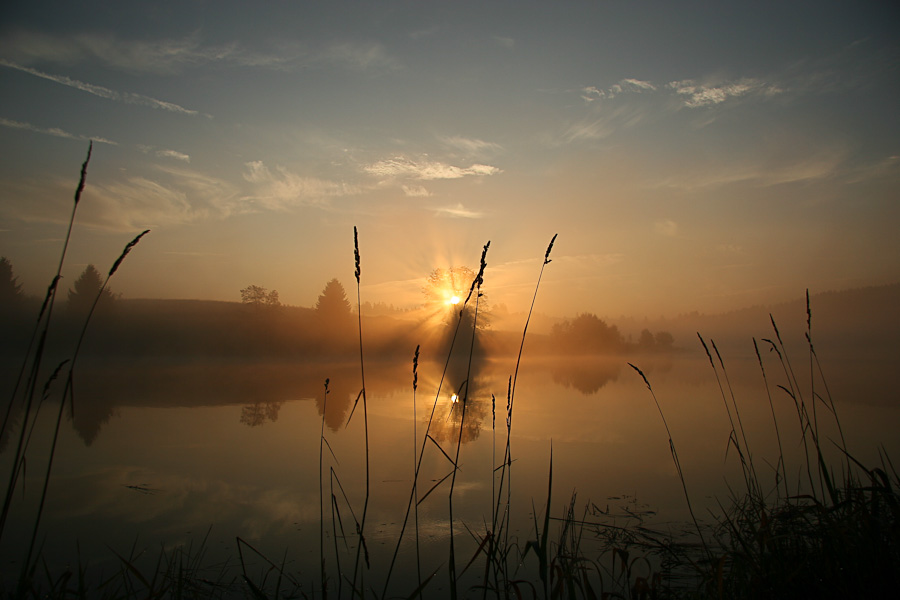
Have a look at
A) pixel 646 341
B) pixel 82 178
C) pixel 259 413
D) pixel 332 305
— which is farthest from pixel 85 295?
pixel 646 341

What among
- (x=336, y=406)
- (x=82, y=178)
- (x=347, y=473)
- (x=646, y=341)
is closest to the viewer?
(x=82, y=178)

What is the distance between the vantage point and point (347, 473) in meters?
5.41

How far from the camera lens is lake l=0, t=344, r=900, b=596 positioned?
3.44 m

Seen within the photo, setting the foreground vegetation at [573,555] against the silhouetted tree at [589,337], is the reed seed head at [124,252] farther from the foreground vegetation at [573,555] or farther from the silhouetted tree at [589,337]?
the silhouetted tree at [589,337]

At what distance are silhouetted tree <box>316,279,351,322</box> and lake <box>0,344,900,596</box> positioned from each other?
37.6 meters

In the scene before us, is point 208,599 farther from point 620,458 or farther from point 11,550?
point 620,458

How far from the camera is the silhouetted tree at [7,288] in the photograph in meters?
41.9

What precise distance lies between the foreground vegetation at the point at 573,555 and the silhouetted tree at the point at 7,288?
2018 inches

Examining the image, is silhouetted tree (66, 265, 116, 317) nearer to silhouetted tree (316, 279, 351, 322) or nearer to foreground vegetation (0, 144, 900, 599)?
silhouetted tree (316, 279, 351, 322)

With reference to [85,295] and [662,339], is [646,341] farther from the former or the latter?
[85,295]

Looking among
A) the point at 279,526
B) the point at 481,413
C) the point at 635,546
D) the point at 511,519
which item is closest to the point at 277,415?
the point at 481,413

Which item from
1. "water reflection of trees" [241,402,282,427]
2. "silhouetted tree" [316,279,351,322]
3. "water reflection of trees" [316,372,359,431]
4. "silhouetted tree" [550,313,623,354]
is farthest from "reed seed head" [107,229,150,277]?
"silhouetted tree" [550,313,623,354]

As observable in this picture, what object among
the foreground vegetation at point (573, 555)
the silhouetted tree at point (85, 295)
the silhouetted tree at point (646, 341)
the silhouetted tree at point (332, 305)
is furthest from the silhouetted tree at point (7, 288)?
the silhouetted tree at point (646, 341)

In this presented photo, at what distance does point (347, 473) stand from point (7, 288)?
51.9 meters
